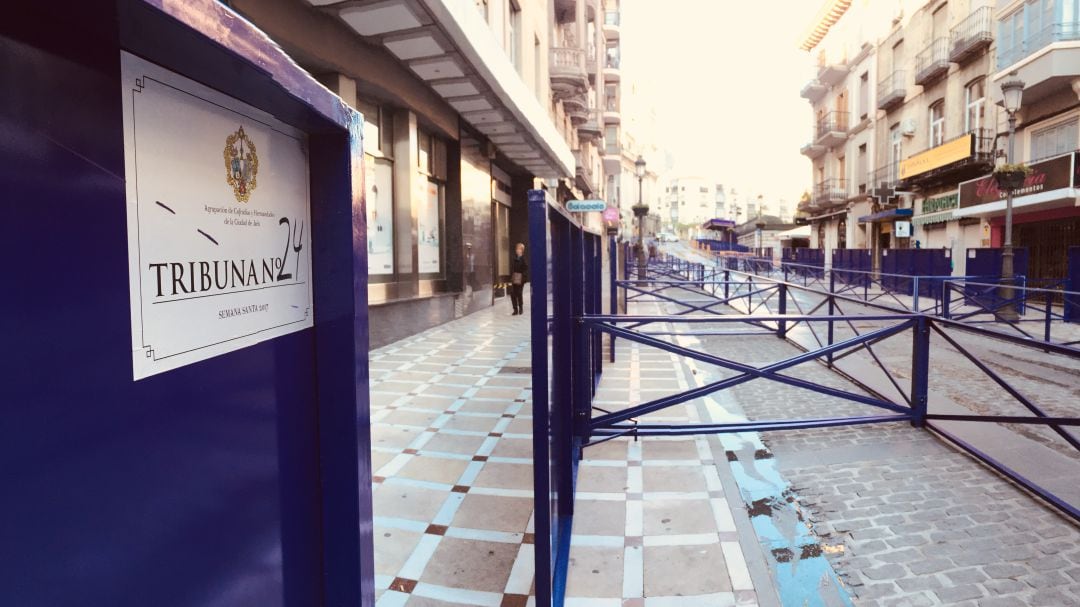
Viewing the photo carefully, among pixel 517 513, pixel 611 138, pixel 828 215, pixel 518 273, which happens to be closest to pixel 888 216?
pixel 828 215

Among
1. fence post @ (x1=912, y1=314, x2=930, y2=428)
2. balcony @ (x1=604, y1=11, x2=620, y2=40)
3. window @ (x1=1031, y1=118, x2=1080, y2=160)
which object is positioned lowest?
fence post @ (x1=912, y1=314, x2=930, y2=428)

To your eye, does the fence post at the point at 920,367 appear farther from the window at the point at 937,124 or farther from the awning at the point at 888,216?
the awning at the point at 888,216

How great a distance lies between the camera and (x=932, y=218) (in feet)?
79.4

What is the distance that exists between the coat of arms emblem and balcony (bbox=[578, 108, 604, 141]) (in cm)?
2871

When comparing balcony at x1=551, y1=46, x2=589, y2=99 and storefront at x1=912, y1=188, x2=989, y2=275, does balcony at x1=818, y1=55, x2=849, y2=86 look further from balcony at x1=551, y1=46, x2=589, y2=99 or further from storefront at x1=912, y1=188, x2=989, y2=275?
balcony at x1=551, y1=46, x2=589, y2=99

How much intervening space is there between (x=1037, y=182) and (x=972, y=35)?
6.90 metres

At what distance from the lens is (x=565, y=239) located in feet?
12.1

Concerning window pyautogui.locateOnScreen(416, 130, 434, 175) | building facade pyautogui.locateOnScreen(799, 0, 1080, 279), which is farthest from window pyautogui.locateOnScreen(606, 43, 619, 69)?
window pyautogui.locateOnScreen(416, 130, 434, 175)

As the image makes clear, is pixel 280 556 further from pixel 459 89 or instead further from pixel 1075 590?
pixel 459 89

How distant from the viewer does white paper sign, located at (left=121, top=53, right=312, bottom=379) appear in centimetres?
115

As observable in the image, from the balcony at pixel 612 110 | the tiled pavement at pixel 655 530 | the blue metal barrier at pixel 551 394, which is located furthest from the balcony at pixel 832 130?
the blue metal barrier at pixel 551 394

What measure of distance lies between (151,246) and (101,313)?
177 mm

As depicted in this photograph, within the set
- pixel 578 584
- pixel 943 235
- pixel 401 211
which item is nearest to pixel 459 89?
pixel 401 211

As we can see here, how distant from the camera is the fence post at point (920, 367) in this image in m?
4.96
